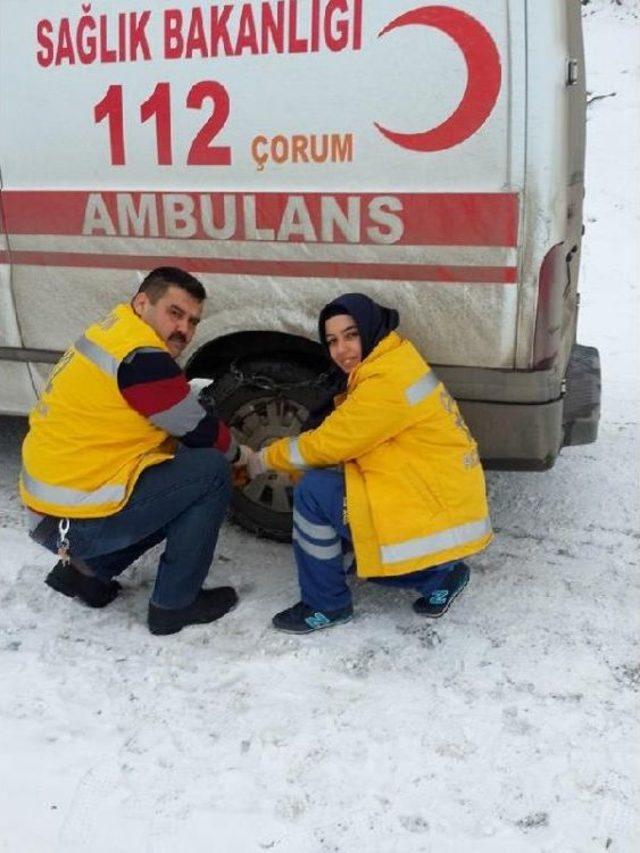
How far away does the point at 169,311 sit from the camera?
116 inches

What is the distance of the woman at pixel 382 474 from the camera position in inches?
113

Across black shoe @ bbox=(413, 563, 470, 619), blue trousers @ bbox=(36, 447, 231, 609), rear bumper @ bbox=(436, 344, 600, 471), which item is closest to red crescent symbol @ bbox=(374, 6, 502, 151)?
rear bumper @ bbox=(436, 344, 600, 471)

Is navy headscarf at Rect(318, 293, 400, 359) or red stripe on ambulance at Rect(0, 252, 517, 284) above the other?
red stripe on ambulance at Rect(0, 252, 517, 284)

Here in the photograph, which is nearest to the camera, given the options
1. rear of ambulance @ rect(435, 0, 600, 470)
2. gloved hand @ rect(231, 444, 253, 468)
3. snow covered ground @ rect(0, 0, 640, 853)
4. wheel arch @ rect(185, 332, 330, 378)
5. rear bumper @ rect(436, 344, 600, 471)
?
snow covered ground @ rect(0, 0, 640, 853)

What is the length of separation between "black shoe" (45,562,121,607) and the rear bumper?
151 centimetres

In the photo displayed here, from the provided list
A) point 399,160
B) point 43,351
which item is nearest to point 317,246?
point 399,160

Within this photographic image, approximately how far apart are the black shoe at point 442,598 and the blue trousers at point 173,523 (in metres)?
0.80

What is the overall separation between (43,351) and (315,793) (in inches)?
88.2

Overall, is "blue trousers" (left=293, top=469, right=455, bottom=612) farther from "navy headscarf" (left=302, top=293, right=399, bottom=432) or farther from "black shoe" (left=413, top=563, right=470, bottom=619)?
"navy headscarf" (left=302, top=293, right=399, bottom=432)

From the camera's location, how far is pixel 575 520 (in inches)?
151

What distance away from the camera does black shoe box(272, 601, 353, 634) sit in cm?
305

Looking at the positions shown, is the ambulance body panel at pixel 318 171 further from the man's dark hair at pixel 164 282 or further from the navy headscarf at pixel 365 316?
the man's dark hair at pixel 164 282

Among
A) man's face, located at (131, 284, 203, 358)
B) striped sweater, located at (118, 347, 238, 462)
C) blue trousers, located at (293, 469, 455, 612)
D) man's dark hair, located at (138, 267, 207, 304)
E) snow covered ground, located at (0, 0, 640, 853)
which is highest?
man's dark hair, located at (138, 267, 207, 304)

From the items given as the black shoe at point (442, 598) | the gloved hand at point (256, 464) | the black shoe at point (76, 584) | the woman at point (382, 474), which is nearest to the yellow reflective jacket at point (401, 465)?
the woman at point (382, 474)
